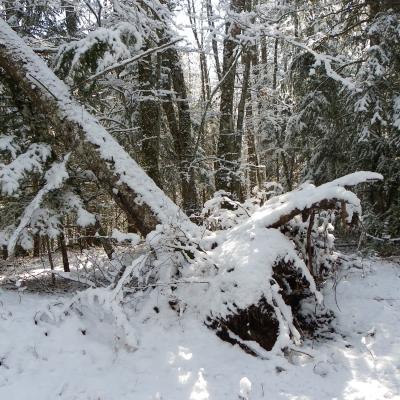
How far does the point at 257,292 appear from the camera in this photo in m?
4.16

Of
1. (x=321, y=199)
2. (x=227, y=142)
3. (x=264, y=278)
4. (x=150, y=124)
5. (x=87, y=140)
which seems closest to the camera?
(x=264, y=278)

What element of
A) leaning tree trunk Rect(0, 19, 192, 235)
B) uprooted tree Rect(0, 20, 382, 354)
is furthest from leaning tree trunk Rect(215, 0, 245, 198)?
leaning tree trunk Rect(0, 19, 192, 235)

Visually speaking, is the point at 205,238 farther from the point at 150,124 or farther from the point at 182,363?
the point at 150,124

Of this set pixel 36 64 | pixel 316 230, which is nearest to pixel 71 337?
pixel 316 230

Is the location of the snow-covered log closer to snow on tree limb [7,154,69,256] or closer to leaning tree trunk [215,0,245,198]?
snow on tree limb [7,154,69,256]

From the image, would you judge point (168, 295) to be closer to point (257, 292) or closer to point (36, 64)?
point (257, 292)

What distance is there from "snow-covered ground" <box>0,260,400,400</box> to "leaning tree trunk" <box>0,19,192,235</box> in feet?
5.11

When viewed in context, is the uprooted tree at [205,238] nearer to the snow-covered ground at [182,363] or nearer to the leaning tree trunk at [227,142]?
the snow-covered ground at [182,363]

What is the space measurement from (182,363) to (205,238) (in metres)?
1.94

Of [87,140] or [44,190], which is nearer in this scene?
[44,190]

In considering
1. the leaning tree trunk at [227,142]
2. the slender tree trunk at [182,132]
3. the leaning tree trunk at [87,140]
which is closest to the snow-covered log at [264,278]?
the leaning tree trunk at [87,140]

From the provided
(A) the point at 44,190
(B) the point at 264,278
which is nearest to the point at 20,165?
(A) the point at 44,190

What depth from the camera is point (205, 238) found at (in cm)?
543

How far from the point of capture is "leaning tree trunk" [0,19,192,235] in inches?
217
